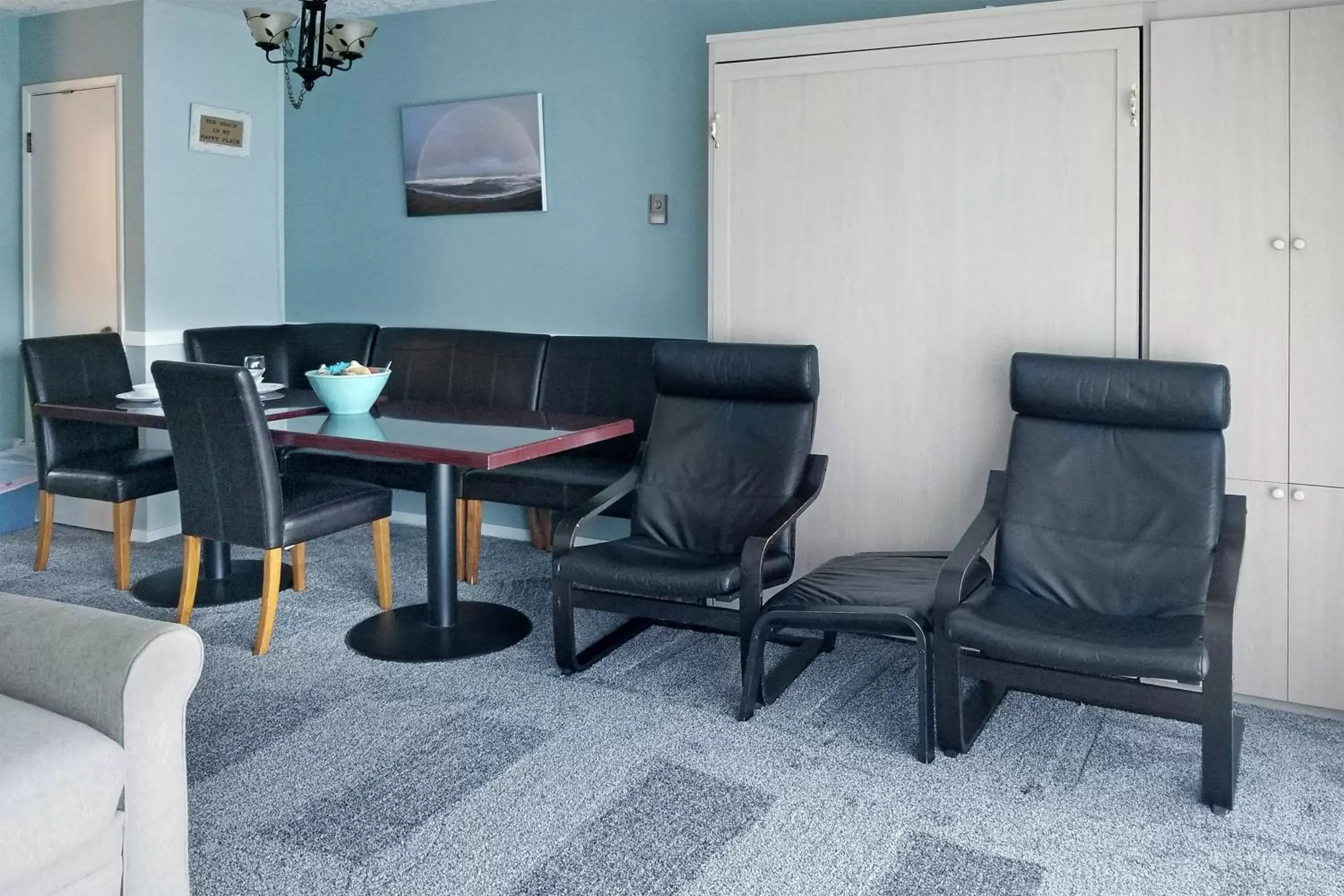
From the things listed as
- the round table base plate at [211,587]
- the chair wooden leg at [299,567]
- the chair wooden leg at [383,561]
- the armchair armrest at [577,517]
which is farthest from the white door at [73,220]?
the armchair armrest at [577,517]

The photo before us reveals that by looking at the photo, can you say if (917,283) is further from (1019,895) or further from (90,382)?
(90,382)

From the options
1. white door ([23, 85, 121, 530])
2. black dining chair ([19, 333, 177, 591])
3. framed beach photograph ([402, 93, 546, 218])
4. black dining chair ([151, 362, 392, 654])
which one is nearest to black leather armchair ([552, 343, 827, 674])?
black dining chair ([151, 362, 392, 654])

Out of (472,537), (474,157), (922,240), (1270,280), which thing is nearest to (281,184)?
(474,157)

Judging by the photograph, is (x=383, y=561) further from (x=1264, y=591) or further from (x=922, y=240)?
(x=1264, y=591)

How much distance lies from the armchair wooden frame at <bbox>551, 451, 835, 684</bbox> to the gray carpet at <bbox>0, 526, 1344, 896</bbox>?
0.09 meters

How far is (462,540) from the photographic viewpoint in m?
4.63

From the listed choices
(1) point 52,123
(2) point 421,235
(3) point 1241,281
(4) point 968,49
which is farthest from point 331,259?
(3) point 1241,281

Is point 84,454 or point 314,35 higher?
point 314,35

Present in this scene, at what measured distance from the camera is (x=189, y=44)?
538 centimetres

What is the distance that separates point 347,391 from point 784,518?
161 cm

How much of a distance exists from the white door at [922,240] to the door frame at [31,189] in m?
3.02

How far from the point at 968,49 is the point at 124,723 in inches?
115

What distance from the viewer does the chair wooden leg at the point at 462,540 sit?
4.59 m

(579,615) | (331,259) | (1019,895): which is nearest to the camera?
(1019,895)
